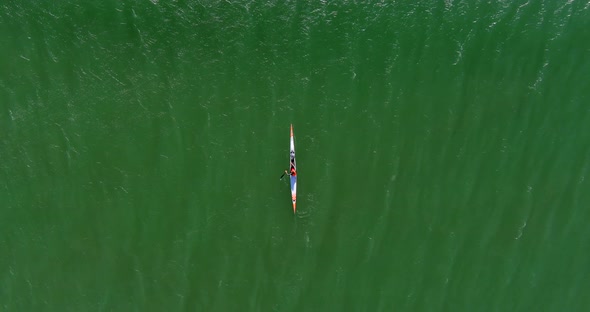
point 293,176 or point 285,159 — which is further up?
point 285,159

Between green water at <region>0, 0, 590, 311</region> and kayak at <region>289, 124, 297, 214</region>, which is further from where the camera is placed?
green water at <region>0, 0, 590, 311</region>

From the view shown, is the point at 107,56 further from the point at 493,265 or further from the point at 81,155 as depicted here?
the point at 493,265

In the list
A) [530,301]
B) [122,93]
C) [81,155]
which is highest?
[122,93]

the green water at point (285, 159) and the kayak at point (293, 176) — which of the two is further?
the green water at point (285, 159)

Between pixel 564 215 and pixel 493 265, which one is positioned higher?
pixel 564 215

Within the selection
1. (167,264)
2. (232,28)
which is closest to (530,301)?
(167,264)

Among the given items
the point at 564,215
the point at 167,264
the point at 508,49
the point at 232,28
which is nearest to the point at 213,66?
the point at 232,28

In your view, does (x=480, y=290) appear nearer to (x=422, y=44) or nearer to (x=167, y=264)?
(x=422, y=44)

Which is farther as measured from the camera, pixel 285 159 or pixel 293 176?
pixel 285 159
